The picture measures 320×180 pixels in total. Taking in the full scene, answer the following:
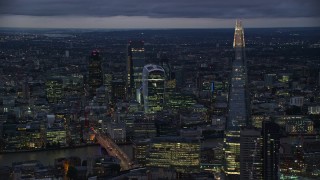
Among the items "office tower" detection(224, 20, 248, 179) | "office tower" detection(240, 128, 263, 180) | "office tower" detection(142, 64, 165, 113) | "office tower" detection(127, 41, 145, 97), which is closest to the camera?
"office tower" detection(240, 128, 263, 180)

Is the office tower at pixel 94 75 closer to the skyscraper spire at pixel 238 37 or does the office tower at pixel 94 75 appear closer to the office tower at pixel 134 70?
the office tower at pixel 134 70

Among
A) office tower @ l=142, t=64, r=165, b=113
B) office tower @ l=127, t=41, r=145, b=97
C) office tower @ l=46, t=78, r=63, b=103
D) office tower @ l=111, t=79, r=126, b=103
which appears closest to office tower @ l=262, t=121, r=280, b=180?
office tower @ l=142, t=64, r=165, b=113

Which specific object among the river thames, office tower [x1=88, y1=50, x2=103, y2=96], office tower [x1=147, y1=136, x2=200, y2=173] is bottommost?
the river thames

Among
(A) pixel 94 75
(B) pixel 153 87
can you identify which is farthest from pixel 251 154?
(A) pixel 94 75

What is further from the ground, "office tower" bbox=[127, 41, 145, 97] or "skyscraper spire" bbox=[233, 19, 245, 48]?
"skyscraper spire" bbox=[233, 19, 245, 48]

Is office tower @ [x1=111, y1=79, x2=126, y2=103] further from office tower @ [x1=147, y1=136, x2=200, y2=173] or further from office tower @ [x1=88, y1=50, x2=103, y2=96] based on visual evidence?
office tower @ [x1=147, y1=136, x2=200, y2=173]

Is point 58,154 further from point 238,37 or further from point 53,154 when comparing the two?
point 238,37

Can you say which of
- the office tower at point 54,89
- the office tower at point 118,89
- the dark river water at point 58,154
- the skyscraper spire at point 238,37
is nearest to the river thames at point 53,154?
the dark river water at point 58,154

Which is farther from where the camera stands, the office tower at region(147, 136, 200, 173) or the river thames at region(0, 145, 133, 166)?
the river thames at region(0, 145, 133, 166)
